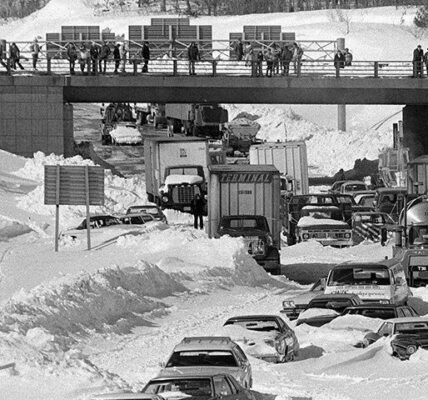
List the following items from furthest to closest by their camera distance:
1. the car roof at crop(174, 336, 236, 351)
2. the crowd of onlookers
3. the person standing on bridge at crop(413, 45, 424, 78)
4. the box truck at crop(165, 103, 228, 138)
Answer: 1. the box truck at crop(165, 103, 228, 138)
2. the person standing on bridge at crop(413, 45, 424, 78)
3. the crowd of onlookers
4. the car roof at crop(174, 336, 236, 351)

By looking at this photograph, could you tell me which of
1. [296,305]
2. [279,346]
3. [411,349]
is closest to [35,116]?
[296,305]

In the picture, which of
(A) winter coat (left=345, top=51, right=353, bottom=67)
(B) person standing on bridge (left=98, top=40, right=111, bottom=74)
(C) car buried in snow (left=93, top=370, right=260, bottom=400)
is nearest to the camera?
(C) car buried in snow (left=93, top=370, right=260, bottom=400)

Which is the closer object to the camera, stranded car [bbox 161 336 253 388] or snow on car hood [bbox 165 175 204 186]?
stranded car [bbox 161 336 253 388]

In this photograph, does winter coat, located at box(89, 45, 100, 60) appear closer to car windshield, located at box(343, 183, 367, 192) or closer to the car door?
car windshield, located at box(343, 183, 367, 192)

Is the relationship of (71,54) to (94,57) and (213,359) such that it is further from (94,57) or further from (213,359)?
(213,359)

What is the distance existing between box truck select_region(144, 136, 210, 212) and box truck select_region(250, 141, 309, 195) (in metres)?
2.13

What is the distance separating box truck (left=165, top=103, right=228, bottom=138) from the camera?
88688mm

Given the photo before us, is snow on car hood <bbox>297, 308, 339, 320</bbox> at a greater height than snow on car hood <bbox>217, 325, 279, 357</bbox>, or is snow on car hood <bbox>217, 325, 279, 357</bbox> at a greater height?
snow on car hood <bbox>217, 325, 279, 357</bbox>

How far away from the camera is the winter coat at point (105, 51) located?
6481 centimetres

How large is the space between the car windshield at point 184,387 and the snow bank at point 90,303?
6.67 meters

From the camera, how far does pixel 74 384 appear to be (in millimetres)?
17453

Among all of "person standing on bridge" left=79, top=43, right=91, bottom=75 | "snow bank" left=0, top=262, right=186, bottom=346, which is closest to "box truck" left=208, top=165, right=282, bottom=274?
"snow bank" left=0, top=262, right=186, bottom=346

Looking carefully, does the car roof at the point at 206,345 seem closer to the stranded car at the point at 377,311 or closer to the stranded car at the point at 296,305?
the stranded car at the point at 377,311

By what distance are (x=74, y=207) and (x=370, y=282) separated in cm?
2399
